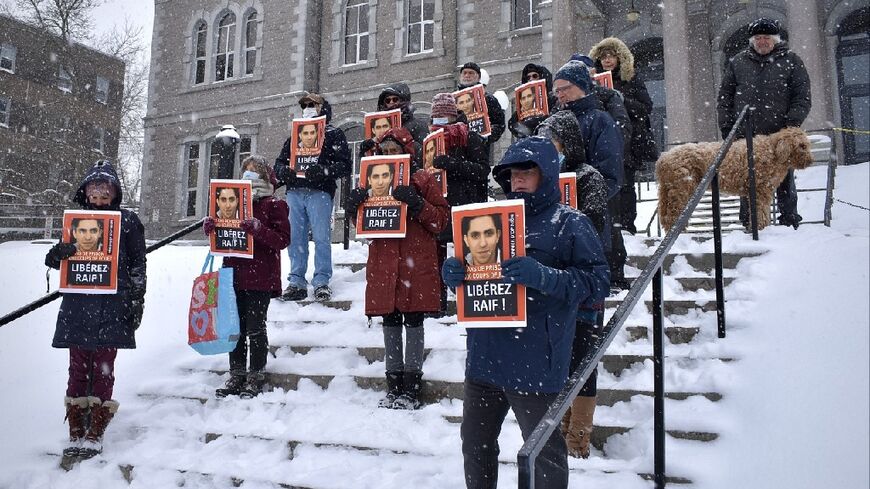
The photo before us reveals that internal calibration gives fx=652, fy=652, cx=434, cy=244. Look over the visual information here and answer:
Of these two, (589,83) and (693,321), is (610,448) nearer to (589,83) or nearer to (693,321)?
(693,321)

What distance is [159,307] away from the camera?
7.09 metres

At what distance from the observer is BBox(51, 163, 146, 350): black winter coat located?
440cm

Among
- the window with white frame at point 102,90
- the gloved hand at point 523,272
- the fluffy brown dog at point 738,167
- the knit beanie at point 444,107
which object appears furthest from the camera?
the window with white frame at point 102,90

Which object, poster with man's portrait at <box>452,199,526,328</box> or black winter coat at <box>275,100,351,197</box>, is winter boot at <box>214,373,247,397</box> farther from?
poster with man's portrait at <box>452,199,526,328</box>

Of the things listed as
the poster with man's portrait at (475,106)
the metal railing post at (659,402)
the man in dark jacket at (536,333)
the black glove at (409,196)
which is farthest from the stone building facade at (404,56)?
the man in dark jacket at (536,333)

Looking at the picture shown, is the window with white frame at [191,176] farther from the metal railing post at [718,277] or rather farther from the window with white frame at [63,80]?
the metal railing post at [718,277]

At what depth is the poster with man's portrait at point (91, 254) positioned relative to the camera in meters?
4.45

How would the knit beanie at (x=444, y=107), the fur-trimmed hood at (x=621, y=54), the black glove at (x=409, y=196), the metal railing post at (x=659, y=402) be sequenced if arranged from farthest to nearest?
1. the fur-trimmed hood at (x=621, y=54)
2. the knit beanie at (x=444, y=107)
3. the black glove at (x=409, y=196)
4. the metal railing post at (x=659, y=402)

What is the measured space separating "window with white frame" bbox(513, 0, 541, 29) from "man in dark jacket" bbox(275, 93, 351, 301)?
417 inches

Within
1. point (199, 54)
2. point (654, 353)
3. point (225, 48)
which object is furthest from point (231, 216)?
point (199, 54)

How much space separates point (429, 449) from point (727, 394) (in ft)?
5.73

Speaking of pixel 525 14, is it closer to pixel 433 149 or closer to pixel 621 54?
pixel 621 54

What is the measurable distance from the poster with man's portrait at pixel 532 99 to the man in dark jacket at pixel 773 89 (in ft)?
6.15

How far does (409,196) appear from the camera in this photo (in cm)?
425
